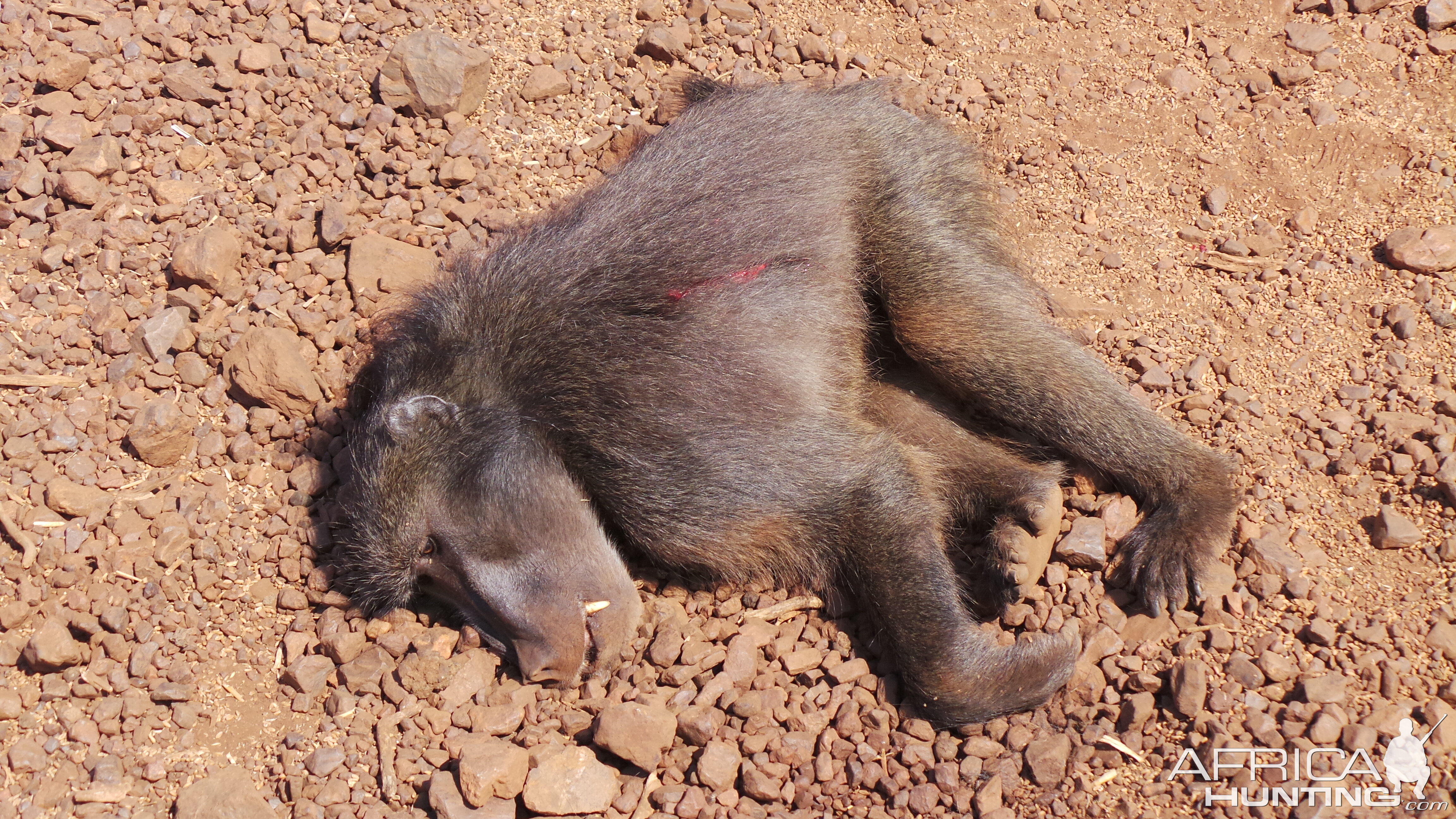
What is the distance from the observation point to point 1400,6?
184 inches

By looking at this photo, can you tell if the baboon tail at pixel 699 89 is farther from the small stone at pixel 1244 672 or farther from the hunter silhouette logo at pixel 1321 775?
the hunter silhouette logo at pixel 1321 775

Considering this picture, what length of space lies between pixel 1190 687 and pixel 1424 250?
2008 millimetres

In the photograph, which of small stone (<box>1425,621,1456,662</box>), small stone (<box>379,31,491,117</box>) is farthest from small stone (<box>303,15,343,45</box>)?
small stone (<box>1425,621,1456,662</box>)

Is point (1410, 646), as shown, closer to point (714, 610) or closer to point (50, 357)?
point (714, 610)

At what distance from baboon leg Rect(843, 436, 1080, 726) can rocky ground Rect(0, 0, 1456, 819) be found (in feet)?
0.28

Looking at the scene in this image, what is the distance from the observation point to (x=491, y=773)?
9.59 feet

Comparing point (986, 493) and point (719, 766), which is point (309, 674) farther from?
point (986, 493)

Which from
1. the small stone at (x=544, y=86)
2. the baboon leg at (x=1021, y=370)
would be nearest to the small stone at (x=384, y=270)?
the small stone at (x=544, y=86)

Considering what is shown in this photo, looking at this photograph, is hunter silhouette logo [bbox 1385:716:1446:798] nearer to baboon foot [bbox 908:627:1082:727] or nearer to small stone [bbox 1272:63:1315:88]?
baboon foot [bbox 908:627:1082:727]

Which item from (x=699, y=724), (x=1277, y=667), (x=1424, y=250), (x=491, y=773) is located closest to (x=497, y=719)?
(x=491, y=773)

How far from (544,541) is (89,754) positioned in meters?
1.48

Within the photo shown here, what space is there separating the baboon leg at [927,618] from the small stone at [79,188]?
327cm

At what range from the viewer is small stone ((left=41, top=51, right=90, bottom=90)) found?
4520mm

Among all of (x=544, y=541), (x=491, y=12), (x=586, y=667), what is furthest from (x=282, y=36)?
(x=586, y=667)
